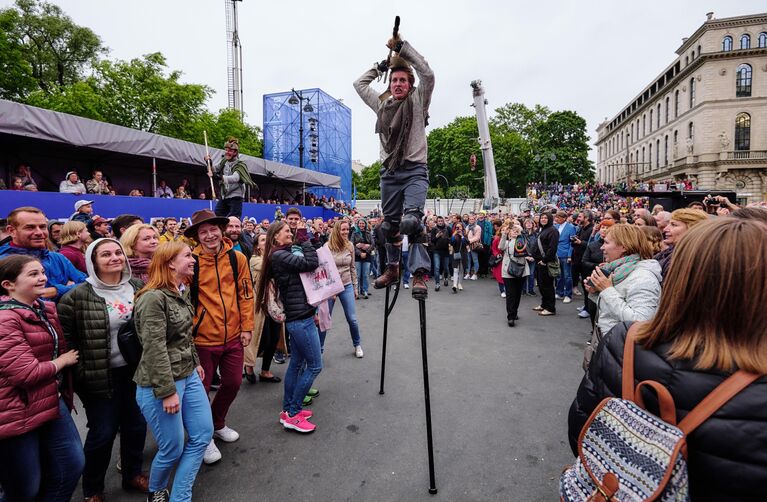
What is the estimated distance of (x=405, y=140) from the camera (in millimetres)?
3387

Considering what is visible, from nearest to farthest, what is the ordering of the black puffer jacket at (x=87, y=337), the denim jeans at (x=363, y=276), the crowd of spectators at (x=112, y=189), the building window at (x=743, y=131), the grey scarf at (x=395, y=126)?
the black puffer jacket at (x=87, y=337) < the grey scarf at (x=395, y=126) < the crowd of spectators at (x=112, y=189) < the denim jeans at (x=363, y=276) < the building window at (x=743, y=131)

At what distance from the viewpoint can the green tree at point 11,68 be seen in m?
22.7

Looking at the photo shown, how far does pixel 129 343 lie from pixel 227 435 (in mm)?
1532

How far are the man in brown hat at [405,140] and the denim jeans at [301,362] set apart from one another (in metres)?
1.31

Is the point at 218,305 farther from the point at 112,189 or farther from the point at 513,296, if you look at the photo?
the point at 112,189

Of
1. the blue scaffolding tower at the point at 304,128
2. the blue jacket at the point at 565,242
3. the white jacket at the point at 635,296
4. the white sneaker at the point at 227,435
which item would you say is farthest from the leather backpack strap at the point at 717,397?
the blue scaffolding tower at the point at 304,128

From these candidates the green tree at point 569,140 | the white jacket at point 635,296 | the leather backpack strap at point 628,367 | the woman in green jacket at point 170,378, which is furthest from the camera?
the green tree at point 569,140

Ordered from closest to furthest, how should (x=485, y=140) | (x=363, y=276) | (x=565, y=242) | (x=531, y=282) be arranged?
1. (x=565, y=242)
2. (x=363, y=276)
3. (x=531, y=282)
4. (x=485, y=140)

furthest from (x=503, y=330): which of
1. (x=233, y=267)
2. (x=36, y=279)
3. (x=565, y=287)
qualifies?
(x=36, y=279)

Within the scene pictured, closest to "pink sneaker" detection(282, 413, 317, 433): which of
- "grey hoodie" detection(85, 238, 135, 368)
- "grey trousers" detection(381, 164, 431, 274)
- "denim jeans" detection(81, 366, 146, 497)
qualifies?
"denim jeans" detection(81, 366, 146, 497)

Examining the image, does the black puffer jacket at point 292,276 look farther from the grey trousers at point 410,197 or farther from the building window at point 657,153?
the building window at point 657,153

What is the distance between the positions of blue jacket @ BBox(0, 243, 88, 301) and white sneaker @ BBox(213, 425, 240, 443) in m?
2.00

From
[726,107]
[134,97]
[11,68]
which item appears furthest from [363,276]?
[726,107]

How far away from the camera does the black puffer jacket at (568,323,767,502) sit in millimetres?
1074
